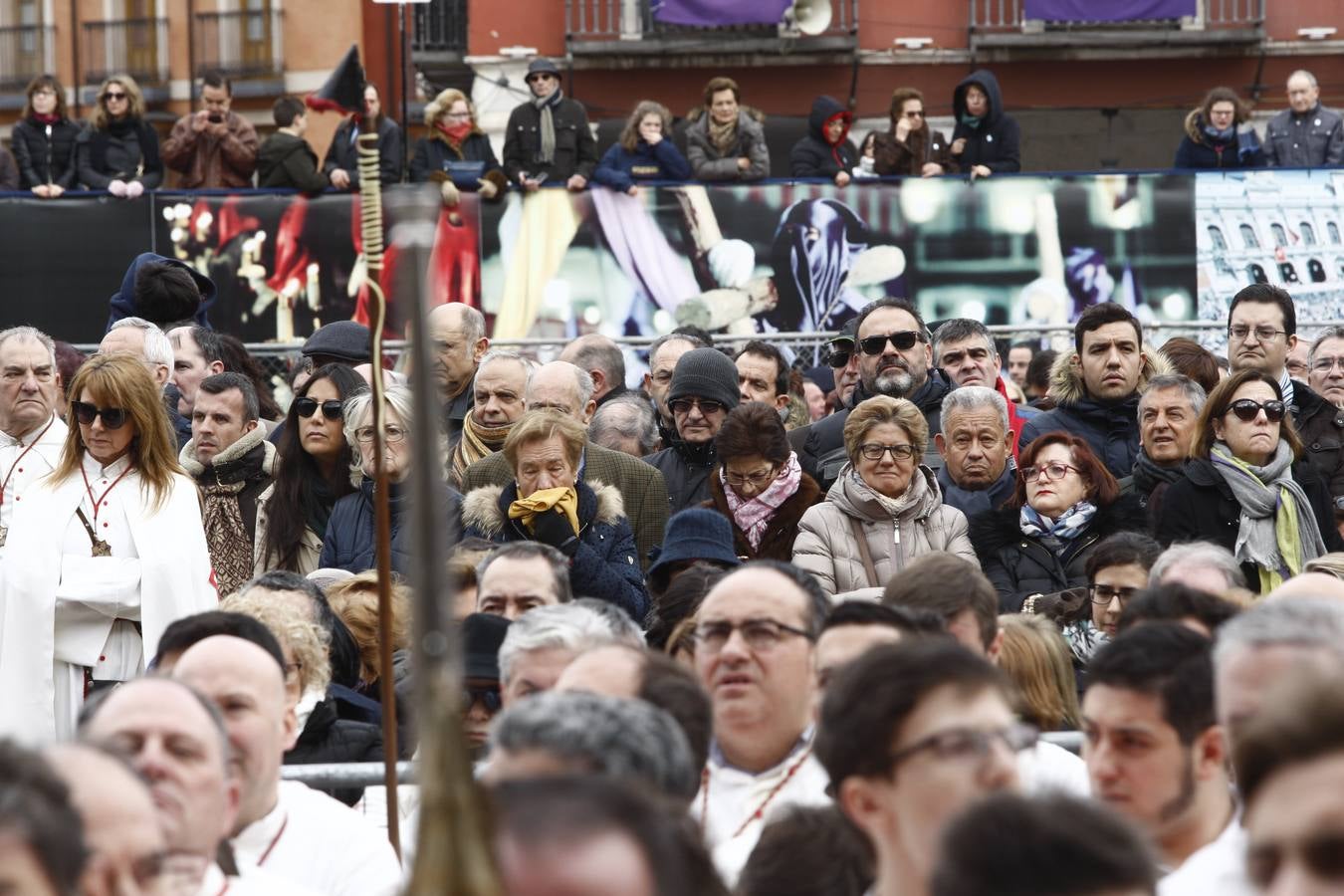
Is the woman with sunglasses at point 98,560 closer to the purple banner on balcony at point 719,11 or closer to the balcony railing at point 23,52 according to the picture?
the purple banner on balcony at point 719,11

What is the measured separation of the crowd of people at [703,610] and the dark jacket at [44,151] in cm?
491

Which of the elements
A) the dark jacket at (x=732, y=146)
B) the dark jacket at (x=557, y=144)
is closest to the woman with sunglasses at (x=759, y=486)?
the dark jacket at (x=732, y=146)

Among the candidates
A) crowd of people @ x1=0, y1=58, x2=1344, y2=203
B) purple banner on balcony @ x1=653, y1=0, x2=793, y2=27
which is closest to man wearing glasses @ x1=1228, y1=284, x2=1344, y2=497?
crowd of people @ x1=0, y1=58, x2=1344, y2=203

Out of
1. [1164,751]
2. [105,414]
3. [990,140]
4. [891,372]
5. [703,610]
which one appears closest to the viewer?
[1164,751]

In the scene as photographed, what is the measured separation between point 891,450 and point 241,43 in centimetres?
2506

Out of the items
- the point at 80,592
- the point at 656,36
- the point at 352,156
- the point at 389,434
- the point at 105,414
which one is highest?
the point at 656,36

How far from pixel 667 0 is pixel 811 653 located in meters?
20.8

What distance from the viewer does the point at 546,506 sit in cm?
731

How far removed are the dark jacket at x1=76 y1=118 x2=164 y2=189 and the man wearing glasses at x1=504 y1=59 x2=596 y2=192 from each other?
2411 millimetres

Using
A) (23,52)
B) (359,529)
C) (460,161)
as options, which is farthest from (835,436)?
(23,52)

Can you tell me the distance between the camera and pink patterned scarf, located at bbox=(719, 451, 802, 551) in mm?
7613

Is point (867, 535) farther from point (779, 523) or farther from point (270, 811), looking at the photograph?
point (270, 811)

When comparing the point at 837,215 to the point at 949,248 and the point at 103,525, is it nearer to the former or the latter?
the point at 949,248

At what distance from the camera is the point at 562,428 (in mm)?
7422
